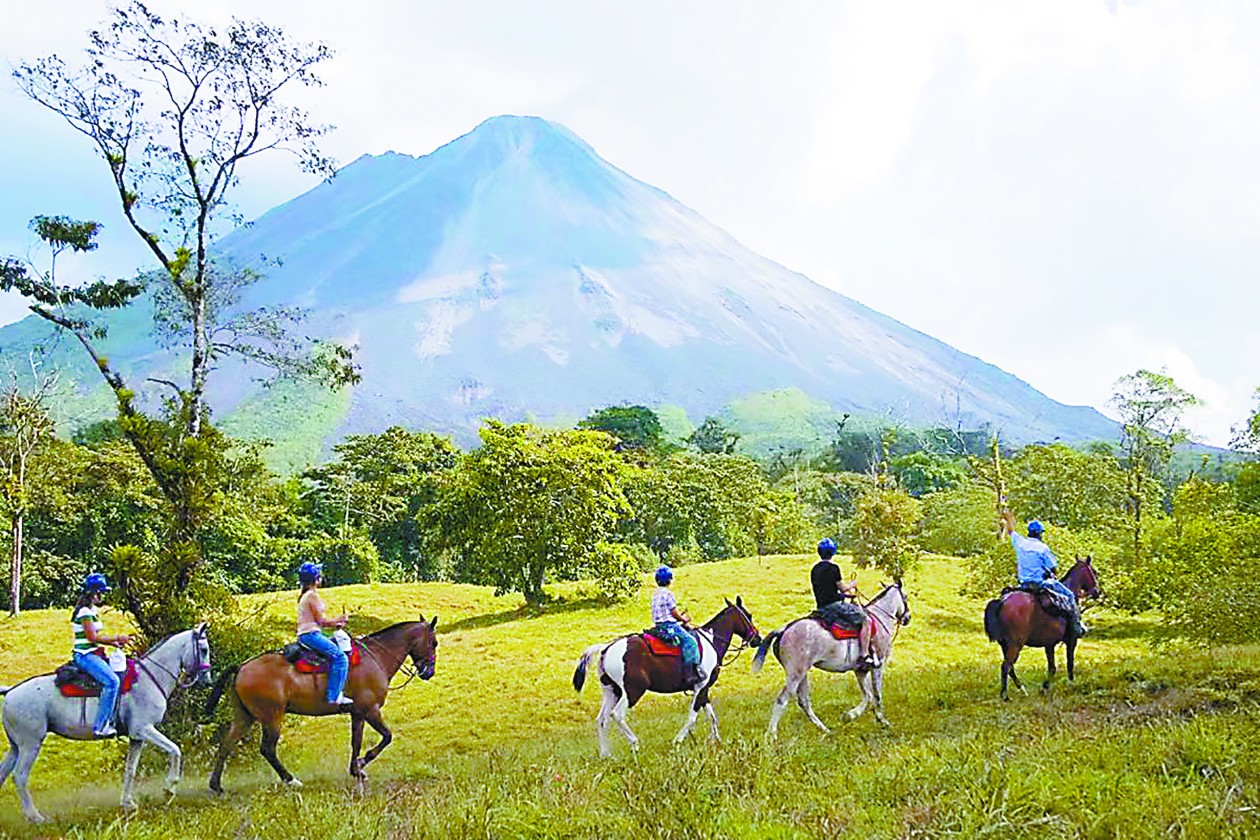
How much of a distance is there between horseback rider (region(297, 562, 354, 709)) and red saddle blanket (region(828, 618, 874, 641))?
630 cm

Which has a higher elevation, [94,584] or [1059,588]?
[1059,588]

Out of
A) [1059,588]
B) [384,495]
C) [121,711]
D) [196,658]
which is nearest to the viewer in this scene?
[121,711]

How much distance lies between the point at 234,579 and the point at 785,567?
25.5m

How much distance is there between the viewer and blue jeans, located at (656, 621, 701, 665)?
11.4 meters

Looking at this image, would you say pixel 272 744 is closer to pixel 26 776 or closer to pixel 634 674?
pixel 26 776

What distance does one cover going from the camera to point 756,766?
7125mm

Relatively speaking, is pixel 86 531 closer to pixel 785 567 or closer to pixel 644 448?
pixel 785 567

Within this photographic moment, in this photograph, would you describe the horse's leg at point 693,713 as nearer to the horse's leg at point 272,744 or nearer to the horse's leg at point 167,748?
the horse's leg at point 272,744

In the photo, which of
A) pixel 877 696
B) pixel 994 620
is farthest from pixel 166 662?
pixel 994 620

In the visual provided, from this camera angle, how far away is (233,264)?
59.7ft

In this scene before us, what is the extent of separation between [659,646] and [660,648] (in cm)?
3

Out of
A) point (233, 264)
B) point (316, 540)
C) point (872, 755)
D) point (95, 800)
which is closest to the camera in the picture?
point (872, 755)

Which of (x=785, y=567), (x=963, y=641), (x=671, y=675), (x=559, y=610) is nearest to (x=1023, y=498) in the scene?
(x=785, y=567)

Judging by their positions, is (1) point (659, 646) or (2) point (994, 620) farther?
(2) point (994, 620)
